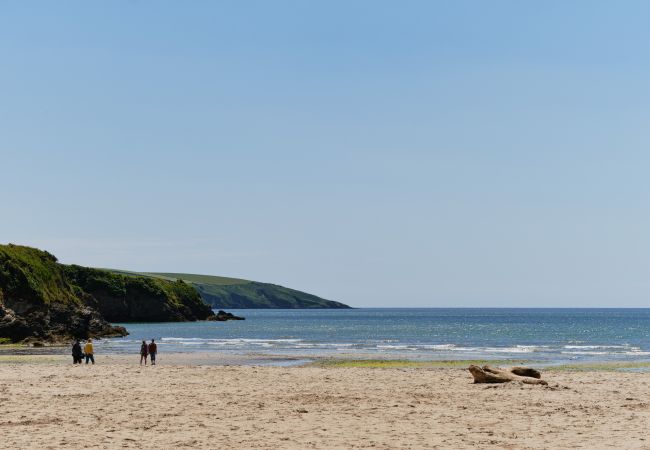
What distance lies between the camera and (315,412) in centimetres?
2250

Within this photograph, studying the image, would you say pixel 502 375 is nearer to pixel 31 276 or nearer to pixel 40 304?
pixel 40 304

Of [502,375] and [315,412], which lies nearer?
[315,412]

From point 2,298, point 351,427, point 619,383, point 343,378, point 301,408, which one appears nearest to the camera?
point 351,427

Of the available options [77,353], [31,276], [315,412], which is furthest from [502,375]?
[31,276]

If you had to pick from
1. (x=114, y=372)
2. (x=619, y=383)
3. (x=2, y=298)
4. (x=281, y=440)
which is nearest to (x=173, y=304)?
(x=2, y=298)

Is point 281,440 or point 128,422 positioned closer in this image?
point 281,440

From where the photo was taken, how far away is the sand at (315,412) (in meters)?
17.8

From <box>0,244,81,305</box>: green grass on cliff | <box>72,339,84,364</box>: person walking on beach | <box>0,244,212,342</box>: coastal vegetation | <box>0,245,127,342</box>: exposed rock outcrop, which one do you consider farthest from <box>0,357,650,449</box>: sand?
<box>0,244,81,305</box>: green grass on cliff

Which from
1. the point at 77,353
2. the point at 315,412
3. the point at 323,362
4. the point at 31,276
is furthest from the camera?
the point at 31,276

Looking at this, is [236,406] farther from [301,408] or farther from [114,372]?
[114,372]

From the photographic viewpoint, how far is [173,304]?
171375mm

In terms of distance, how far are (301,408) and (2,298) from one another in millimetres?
62034

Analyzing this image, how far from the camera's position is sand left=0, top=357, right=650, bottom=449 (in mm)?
17750

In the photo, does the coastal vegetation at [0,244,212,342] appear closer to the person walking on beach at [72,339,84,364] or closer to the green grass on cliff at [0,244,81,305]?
the green grass on cliff at [0,244,81,305]
